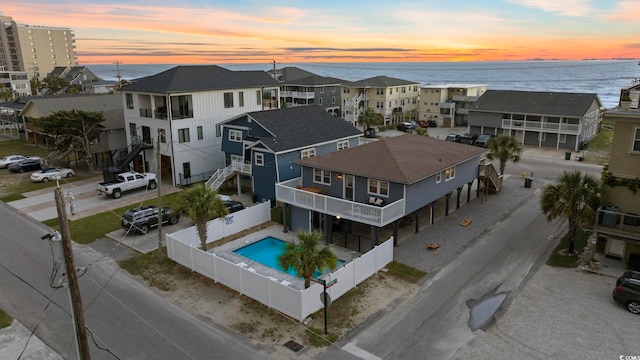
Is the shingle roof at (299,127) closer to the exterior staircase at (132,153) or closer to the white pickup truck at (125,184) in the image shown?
the white pickup truck at (125,184)

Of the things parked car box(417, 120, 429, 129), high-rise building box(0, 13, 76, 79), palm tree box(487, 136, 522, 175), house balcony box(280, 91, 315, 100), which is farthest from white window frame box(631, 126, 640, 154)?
high-rise building box(0, 13, 76, 79)

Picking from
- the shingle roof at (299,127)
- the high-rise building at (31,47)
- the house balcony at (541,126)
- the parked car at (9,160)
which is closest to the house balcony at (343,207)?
the shingle roof at (299,127)

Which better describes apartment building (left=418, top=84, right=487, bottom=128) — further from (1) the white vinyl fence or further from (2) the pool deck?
(1) the white vinyl fence

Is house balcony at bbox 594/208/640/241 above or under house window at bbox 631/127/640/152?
under

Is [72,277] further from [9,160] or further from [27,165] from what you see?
[9,160]

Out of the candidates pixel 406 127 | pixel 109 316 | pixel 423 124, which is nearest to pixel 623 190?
pixel 109 316

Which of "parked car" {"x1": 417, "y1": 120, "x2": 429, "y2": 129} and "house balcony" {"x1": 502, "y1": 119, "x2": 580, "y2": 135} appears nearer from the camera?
"house balcony" {"x1": 502, "y1": 119, "x2": 580, "y2": 135}

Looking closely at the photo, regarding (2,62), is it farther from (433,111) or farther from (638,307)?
(638,307)
